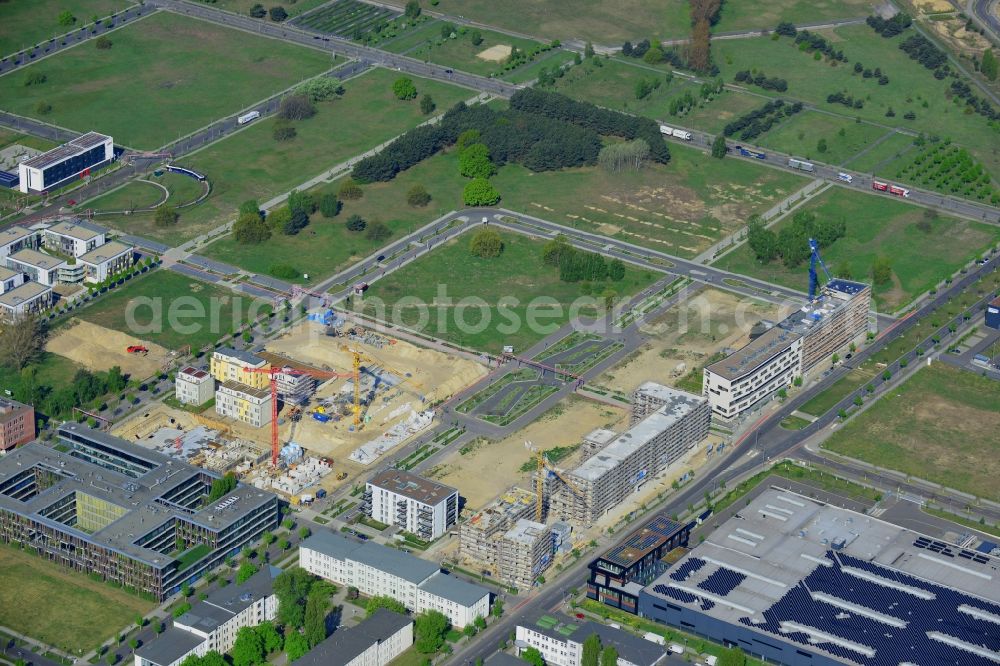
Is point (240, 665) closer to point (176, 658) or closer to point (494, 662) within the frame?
point (176, 658)

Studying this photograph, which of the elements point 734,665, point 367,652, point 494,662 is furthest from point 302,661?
point 734,665

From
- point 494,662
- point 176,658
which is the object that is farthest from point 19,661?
point 494,662

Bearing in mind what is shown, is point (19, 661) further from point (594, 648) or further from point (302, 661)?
point (594, 648)

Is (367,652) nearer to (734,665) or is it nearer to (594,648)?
(594,648)

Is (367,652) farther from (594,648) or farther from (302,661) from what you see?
(594,648)

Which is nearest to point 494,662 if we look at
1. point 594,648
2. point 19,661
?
point 594,648
